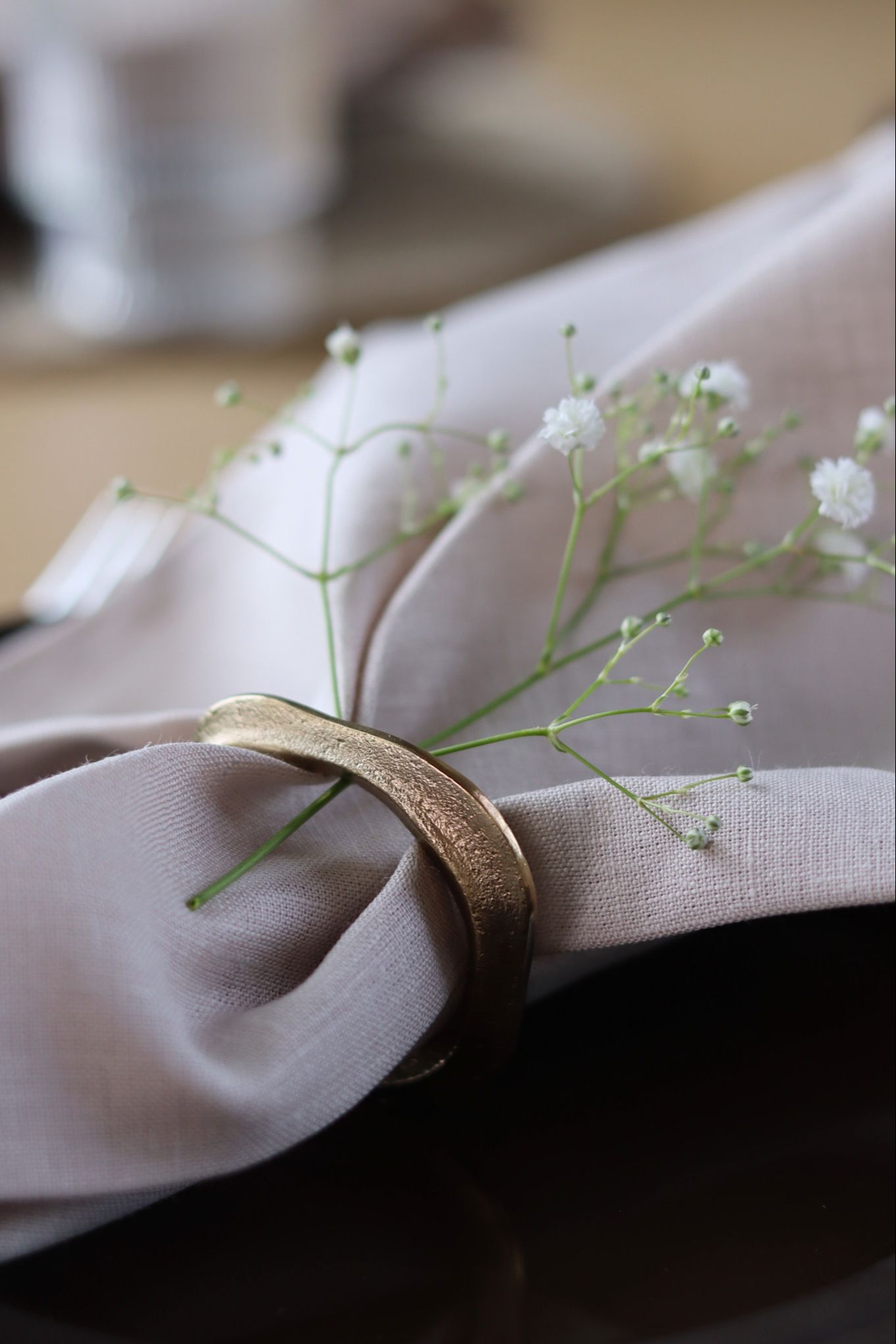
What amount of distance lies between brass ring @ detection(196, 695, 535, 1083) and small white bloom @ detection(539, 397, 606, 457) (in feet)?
0.22

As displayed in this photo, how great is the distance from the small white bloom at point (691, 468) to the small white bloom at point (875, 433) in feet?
0.11

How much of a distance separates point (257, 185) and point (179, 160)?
91mm

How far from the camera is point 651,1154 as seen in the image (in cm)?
22

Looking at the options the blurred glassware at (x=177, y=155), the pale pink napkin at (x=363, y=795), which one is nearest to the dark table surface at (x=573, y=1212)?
the pale pink napkin at (x=363, y=795)

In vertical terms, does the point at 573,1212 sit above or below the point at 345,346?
below

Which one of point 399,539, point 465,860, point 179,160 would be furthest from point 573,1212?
point 179,160

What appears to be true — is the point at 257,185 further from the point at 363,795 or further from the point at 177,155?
the point at 363,795

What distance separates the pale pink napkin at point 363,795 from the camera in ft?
0.63

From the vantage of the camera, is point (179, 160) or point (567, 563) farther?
point (179, 160)

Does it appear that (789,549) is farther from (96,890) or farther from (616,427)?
(96,890)

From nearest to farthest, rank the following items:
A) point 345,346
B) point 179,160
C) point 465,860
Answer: point 465,860, point 345,346, point 179,160

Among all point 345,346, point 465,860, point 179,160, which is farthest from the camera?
point 179,160

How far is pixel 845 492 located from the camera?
26 cm

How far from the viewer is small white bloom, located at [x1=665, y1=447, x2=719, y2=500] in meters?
0.31
